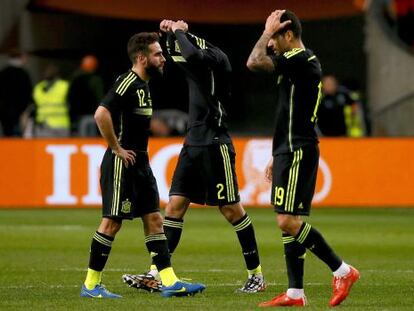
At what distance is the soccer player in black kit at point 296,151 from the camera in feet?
31.1

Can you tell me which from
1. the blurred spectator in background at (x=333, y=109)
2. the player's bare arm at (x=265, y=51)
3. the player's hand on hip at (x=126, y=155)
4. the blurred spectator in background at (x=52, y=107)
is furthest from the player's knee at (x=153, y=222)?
the blurred spectator in background at (x=52, y=107)

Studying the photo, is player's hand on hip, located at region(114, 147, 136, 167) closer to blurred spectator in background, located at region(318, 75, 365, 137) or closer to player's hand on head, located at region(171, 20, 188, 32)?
player's hand on head, located at region(171, 20, 188, 32)

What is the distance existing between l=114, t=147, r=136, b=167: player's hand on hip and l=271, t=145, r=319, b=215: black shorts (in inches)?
48.5

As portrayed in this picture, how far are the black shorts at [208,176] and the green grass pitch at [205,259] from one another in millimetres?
742

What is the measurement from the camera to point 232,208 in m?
11.0

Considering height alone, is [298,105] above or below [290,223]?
above

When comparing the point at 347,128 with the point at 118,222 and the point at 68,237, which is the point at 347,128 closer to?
the point at 68,237

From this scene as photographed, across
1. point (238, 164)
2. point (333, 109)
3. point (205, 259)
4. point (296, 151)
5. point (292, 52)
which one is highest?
point (292, 52)

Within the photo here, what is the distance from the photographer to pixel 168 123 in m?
25.4

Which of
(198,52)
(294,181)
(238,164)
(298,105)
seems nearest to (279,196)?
(294,181)

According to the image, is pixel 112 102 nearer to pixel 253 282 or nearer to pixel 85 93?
pixel 253 282

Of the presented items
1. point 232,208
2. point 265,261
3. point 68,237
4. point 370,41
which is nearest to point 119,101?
point 232,208

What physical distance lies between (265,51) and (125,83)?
142 cm

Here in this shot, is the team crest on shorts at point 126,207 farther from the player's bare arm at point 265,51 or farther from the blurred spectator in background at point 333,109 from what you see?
the blurred spectator in background at point 333,109
